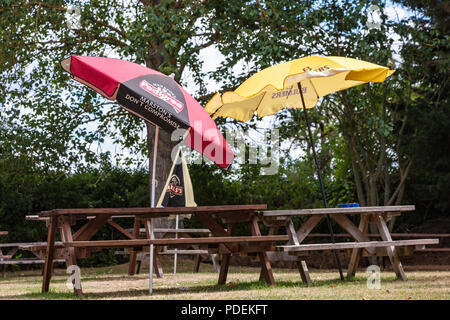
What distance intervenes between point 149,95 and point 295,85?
276 cm

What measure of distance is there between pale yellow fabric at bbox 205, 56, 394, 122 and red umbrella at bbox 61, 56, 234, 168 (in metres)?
0.73

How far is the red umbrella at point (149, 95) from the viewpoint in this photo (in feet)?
20.7

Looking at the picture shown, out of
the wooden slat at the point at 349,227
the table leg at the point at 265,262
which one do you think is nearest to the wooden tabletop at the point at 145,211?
the table leg at the point at 265,262

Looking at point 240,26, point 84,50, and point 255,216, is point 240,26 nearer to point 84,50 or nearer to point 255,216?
point 84,50

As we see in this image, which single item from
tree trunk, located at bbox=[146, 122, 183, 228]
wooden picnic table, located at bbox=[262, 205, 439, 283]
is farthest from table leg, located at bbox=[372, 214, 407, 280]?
tree trunk, located at bbox=[146, 122, 183, 228]

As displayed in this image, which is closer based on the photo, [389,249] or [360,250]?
[389,249]

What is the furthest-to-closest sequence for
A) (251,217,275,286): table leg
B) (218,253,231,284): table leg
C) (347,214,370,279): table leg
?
(347,214,370,279): table leg → (218,253,231,284): table leg → (251,217,275,286): table leg

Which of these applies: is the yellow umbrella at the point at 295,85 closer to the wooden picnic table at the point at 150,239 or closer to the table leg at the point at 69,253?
the wooden picnic table at the point at 150,239

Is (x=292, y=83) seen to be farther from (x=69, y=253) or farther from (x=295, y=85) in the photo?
(x=69, y=253)

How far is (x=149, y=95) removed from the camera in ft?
20.8

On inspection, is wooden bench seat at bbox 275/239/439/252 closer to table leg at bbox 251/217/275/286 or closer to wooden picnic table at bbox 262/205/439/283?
wooden picnic table at bbox 262/205/439/283

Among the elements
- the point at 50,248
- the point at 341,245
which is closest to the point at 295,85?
the point at 341,245

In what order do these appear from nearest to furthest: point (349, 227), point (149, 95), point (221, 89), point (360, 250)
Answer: point (149, 95) < point (349, 227) < point (360, 250) < point (221, 89)

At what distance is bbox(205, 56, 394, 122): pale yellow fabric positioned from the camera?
6930mm
